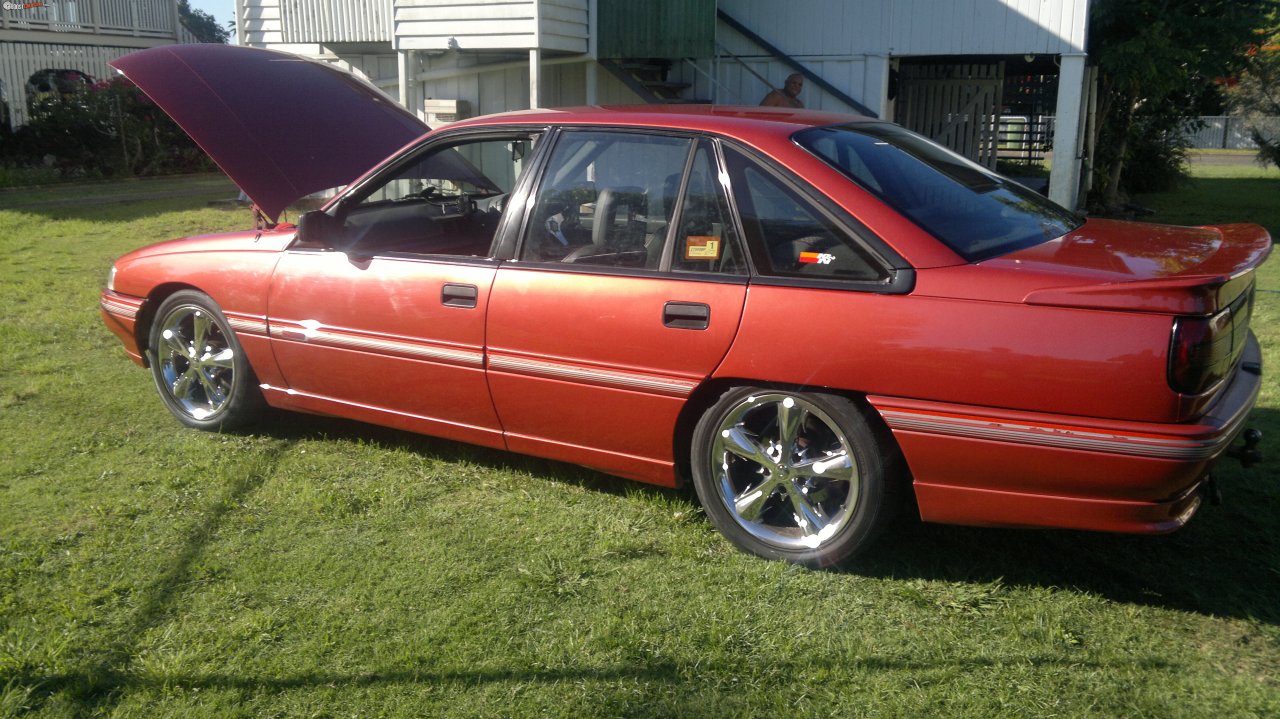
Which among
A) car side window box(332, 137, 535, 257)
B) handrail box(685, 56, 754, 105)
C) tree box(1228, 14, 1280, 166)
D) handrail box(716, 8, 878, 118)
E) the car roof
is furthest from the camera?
tree box(1228, 14, 1280, 166)

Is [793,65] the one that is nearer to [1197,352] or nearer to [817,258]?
[817,258]

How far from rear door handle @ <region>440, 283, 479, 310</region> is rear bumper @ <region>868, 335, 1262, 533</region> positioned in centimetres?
169

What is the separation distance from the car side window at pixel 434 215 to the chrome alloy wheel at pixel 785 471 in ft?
4.90

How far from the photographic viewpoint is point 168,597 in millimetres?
3695

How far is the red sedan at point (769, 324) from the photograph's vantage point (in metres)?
3.29

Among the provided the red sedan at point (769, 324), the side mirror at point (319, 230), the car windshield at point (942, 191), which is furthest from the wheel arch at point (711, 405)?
the side mirror at point (319, 230)

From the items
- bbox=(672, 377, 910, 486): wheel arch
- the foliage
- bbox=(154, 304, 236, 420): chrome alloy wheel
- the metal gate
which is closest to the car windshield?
bbox=(672, 377, 910, 486): wheel arch

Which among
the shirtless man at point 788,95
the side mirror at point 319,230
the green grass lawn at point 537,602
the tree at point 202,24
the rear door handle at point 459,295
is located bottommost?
the green grass lawn at point 537,602

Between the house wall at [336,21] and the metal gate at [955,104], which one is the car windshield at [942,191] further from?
the metal gate at [955,104]

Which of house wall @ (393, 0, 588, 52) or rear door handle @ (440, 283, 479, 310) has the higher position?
house wall @ (393, 0, 588, 52)

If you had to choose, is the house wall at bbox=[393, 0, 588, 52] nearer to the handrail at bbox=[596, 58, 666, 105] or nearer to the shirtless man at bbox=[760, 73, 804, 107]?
the handrail at bbox=[596, 58, 666, 105]

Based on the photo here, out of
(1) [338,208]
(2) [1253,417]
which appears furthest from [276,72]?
(2) [1253,417]

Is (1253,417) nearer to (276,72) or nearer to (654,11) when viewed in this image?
(276,72)

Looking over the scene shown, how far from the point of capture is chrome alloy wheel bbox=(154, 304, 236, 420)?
17.6 feet
